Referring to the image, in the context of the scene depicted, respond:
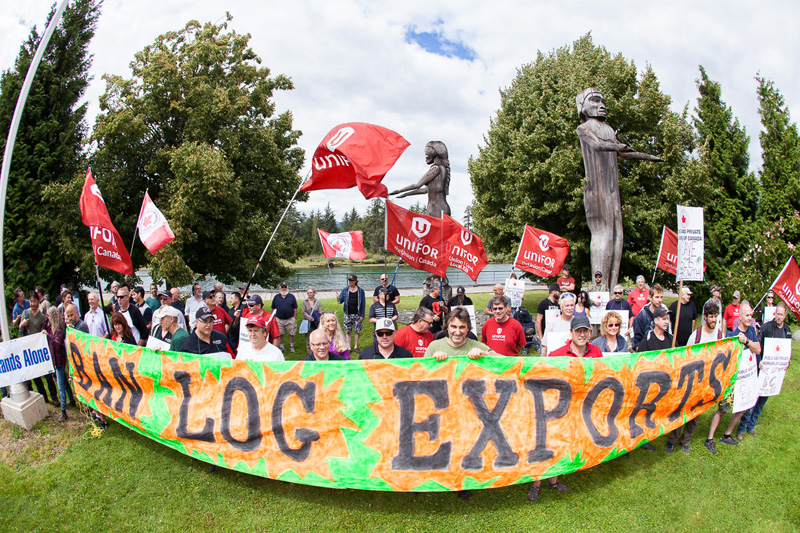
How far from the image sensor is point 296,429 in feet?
15.1

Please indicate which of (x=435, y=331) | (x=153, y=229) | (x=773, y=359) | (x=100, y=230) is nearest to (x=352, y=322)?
(x=435, y=331)

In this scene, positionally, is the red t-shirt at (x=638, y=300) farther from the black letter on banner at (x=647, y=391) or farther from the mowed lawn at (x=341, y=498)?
the black letter on banner at (x=647, y=391)

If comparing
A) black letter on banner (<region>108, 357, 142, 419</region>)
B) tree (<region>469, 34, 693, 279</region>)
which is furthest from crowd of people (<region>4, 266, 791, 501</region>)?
tree (<region>469, 34, 693, 279</region>)

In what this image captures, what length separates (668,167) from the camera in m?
16.8

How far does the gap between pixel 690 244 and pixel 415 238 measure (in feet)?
14.9

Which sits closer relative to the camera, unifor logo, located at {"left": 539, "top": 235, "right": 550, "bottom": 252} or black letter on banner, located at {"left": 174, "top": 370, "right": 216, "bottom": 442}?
black letter on banner, located at {"left": 174, "top": 370, "right": 216, "bottom": 442}

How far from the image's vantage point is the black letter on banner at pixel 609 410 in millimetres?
4832

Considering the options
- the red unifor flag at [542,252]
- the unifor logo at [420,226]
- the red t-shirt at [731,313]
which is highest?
the unifor logo at [420,226]

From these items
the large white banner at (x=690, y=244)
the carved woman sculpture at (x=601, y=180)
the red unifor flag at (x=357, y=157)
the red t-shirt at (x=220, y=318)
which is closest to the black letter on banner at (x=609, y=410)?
the large white banner at (x=690, y=244)

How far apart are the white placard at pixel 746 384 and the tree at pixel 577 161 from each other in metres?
11.1

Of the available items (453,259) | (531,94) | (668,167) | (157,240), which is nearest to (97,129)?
(157,240)

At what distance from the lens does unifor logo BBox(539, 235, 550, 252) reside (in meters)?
10.5

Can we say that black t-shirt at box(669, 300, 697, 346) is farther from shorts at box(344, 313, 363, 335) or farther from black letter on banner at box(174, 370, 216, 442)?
black letter on banner at box(174, 370, 216, 442)

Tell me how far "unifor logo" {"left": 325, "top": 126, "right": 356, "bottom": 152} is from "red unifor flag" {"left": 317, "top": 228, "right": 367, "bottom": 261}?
4400 millimetres
